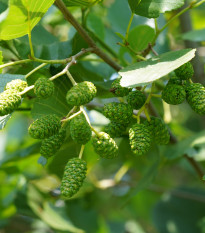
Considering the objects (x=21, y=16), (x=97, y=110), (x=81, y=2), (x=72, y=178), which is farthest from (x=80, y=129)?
(x=97, y=110)

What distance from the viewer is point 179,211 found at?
7.64 ft

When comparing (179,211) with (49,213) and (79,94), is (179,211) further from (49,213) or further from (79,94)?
(79,94)

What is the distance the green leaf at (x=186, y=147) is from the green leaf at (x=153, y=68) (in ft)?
2.56

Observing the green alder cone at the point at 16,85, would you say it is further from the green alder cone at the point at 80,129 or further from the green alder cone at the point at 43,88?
the green alder cone at the point at 80,129

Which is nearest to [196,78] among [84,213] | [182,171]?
[84,213]

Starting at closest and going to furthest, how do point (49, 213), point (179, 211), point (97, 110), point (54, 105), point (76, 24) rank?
point (76, 24)
point (54, 105)
point (97, 110)
point (49, 213)
point (179, 211)

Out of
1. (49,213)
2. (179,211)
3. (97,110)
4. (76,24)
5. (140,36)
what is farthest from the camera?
(179,211)

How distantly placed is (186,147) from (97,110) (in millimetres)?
478

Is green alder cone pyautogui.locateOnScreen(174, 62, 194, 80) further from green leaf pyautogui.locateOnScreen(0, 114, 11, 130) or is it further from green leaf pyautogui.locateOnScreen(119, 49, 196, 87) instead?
green leaf pyautogui.locateOnScreen(0, 114, 11, 130)

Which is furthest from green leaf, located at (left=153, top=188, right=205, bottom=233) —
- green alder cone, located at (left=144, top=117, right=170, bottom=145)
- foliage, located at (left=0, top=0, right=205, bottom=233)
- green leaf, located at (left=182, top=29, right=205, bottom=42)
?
green alder cone, located at (left=144, top=117, right=170, bottom=145)

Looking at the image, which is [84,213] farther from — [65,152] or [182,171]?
[182,171]

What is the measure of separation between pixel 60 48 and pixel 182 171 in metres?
2.44

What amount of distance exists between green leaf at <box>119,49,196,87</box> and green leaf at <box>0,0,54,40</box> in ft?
1.06

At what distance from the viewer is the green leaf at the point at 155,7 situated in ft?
4.02
